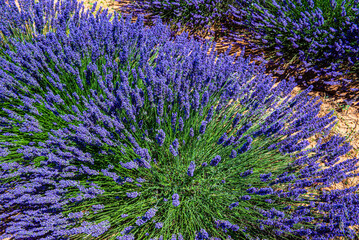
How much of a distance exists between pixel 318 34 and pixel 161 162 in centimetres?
304

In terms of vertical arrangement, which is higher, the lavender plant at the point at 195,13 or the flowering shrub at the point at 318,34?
the lavender plant at the point at 195,13

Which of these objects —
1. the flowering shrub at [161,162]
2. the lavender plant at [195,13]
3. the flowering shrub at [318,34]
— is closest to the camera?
the flowering shrub at [161,162]

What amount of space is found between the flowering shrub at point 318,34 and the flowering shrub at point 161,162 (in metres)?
1.57

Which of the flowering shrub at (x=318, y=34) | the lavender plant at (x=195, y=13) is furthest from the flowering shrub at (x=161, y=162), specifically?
the lavender plant at (x=195, y=13)

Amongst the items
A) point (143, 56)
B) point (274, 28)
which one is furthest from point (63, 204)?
point (274, 28)

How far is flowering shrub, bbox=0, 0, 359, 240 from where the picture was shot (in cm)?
153

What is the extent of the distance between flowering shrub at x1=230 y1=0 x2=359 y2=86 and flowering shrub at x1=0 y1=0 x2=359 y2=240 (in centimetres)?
157

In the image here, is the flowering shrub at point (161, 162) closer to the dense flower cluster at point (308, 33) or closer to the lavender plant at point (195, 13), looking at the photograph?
the dense flower cluster at point (308, 33)

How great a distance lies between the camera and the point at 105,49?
262 cm

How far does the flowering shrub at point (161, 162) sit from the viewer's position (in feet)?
5.03

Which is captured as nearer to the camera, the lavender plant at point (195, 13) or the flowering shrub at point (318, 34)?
the flowering shrub at point (318, 34)

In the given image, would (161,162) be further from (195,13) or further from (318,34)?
(195,13)

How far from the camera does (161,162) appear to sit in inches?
76.1

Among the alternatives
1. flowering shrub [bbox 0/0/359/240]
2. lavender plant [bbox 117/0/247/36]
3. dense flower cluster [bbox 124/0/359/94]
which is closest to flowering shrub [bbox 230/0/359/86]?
dense flower cluster [bbox 124/0/359/94]
